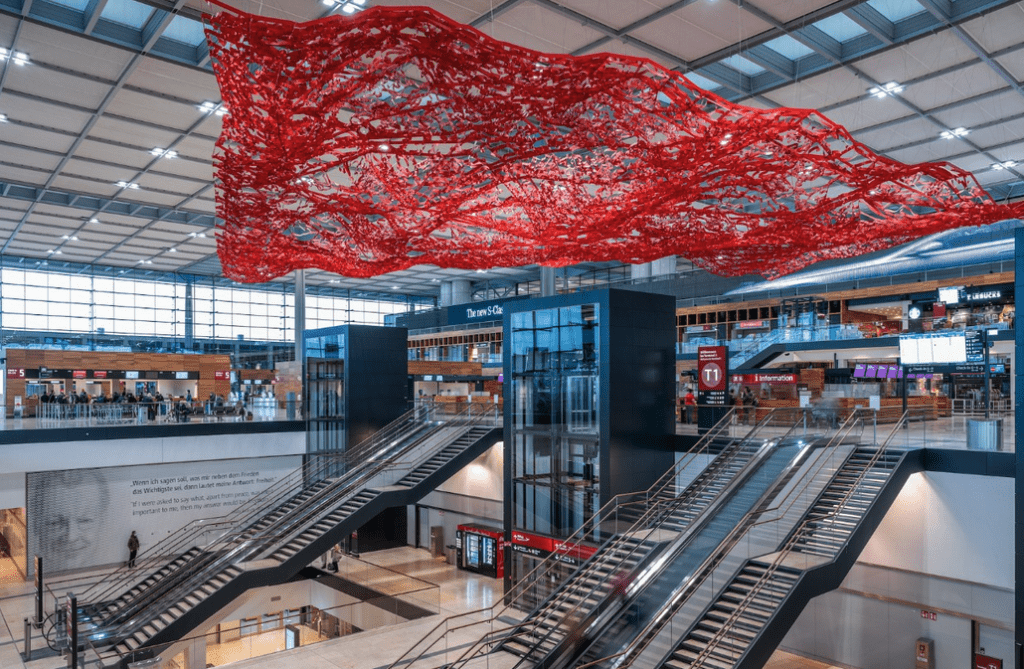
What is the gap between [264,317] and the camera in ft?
160

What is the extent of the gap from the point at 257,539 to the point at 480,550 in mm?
6298

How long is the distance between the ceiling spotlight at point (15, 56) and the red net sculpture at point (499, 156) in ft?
18.3

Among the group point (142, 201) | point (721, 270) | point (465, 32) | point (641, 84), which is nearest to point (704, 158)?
point (641, 84)

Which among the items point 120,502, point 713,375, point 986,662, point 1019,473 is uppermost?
point 713,375

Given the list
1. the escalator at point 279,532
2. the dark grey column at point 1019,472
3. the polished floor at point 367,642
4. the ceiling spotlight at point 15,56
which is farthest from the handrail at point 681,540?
the ceiling spotlight at point 15,56

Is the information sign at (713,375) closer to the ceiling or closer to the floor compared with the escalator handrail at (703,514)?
closer to the ceiling

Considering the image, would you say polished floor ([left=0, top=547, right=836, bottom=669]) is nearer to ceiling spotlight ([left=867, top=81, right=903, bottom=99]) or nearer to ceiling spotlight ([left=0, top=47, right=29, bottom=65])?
ceiling spotlight ([left=0, top=47, right=29, bottom=65])

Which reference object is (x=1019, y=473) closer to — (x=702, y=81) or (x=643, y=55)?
(x=702, y=81)

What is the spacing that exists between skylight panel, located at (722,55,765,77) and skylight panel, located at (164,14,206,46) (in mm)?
9308

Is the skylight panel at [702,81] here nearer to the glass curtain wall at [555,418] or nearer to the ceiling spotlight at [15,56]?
the glass curtain wall at [555,418]

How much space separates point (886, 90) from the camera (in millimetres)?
15461

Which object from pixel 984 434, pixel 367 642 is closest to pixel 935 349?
pixel 984 434

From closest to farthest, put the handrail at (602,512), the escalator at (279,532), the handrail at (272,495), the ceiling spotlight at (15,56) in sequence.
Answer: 1. the ceiling spotlight at (15,56)
2. the handrail at (602,512)
3. the escalator at (279,532)
4. the handrail at (272,495)

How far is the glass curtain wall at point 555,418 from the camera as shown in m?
16.6
